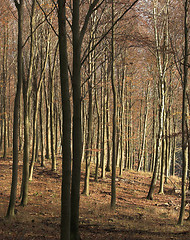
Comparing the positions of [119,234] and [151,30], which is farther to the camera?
[151,30]

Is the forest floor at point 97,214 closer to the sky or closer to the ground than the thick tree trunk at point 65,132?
closer to the ground

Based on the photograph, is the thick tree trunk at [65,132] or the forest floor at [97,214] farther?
the forest floor at [97,214]

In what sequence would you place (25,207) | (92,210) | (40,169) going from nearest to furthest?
(25,207), (92,210), (40,169)

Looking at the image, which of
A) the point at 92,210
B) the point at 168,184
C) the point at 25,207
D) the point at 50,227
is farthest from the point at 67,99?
the point at 168,184

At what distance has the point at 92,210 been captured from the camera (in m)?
9.93

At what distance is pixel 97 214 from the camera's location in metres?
9.48

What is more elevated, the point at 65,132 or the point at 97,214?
the point at 65,132

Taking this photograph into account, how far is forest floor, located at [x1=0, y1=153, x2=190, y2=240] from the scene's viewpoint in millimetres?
6918

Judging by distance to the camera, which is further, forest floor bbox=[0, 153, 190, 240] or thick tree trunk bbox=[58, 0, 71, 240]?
forest floor bbox=[0, 153, 190, 240]

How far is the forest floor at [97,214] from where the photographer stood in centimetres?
692

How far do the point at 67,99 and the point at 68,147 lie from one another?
2.88 feet

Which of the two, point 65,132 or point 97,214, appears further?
point 97,214

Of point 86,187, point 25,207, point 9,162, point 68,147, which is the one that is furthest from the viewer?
point 9,162

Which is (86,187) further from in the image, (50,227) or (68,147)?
(68,147)
